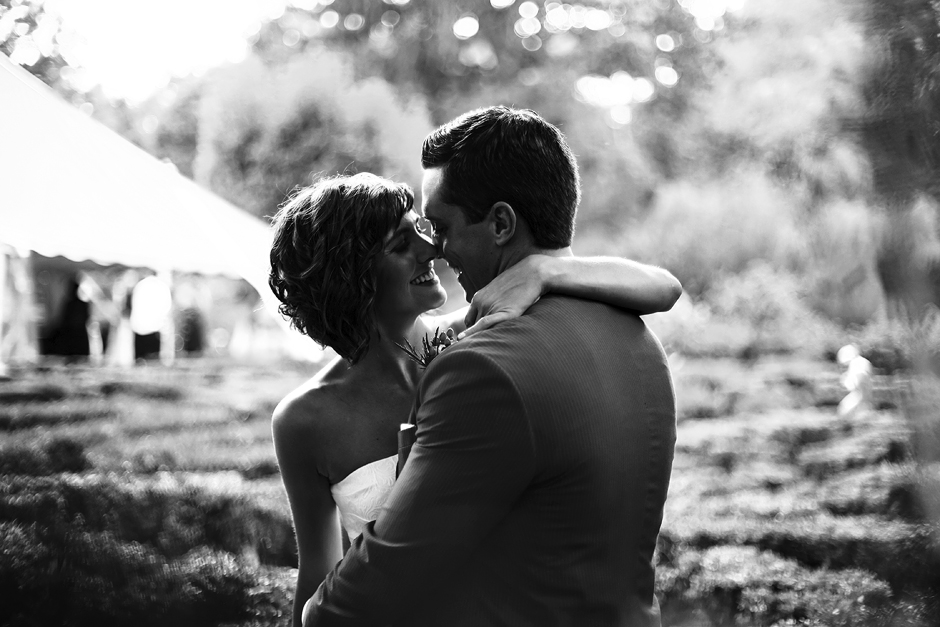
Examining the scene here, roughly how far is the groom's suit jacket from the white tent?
4.66 feet

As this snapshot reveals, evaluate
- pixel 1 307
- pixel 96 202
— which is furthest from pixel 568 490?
pixel 1 307

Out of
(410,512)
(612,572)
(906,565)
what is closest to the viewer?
Result: (410,512)

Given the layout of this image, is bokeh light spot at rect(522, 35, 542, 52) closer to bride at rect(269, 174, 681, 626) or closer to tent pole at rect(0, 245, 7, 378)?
tent pole at rect(0, 245, 7, 378)

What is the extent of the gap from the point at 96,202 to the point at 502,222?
3061 millimetres

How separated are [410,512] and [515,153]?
66cm

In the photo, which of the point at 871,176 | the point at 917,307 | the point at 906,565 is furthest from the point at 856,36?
the point at 906,565

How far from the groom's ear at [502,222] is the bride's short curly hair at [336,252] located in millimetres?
495

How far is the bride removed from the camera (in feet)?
6.56

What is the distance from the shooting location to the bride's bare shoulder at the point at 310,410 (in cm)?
201

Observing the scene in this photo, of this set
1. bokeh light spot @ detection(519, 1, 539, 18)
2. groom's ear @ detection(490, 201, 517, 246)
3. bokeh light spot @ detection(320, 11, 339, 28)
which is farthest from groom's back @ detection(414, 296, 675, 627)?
bokeh light spot @ detection(320, 11, 339, 28)

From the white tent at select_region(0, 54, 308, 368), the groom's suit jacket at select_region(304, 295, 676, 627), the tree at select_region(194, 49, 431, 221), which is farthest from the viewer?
the tree at select_region(194, 49, 431, 221)

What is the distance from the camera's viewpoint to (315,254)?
6.53 feet

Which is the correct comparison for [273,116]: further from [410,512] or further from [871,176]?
[410,512]

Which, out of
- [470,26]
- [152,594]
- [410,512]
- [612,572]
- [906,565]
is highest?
[470,26]
